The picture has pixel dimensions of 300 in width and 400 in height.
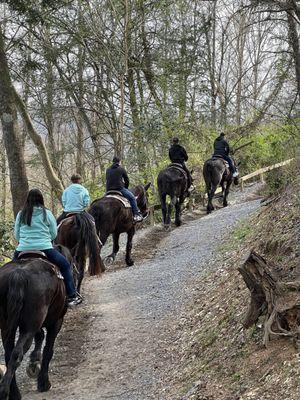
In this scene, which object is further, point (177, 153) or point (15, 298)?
point (177, 153)

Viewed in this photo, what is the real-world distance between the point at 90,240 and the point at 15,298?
4265 millimetres

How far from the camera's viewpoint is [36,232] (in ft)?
25.5

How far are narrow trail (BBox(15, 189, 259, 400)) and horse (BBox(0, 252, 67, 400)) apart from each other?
0.72 m

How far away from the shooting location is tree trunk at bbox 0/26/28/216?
15180 mm

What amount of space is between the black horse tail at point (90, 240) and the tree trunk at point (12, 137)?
4.74 m

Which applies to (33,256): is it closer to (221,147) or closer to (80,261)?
(80,261)

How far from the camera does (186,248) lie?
15398mm

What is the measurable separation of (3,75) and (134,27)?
36.1ft

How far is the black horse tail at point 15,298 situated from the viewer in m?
6.69

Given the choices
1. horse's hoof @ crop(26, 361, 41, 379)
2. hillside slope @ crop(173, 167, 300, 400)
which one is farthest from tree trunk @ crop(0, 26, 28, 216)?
horse's hoof @ crop(26, 361, 41, 379)

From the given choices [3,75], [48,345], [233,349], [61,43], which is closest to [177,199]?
[3,75]

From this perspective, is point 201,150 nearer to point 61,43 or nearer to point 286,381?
point 61,43

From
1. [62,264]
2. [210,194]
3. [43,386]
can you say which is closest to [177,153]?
[210,194]

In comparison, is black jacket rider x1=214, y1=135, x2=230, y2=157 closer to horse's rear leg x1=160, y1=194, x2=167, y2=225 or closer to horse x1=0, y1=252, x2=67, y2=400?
horse's rear leg x1=160, y1=194, x2=167, y2=225
